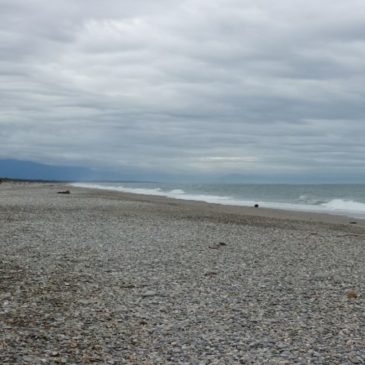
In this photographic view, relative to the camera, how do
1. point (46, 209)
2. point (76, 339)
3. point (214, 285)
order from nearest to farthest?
point (76, 339), point (214, 285), point (46, 209)

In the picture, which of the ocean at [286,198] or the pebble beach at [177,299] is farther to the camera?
the ocean at [286,198]

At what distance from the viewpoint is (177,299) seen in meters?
9.95

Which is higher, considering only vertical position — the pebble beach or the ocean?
the ocean

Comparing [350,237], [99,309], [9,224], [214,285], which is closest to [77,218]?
[9,224]

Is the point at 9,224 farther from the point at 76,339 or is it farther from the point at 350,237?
the point at 76,339

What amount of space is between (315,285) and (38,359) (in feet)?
21.5

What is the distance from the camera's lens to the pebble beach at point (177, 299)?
283 inches

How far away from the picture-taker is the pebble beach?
7176 millimetres

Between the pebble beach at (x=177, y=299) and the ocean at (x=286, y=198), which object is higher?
the ocean at (x=286, y=198)

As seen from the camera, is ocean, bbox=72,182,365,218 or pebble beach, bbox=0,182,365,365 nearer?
pebble beach, bbox=0,182,365,365

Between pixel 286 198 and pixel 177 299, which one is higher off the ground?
pixel 286 198

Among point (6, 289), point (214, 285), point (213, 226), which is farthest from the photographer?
point (213, 226)

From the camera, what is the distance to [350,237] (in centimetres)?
2141

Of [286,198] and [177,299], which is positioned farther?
[286,198]
